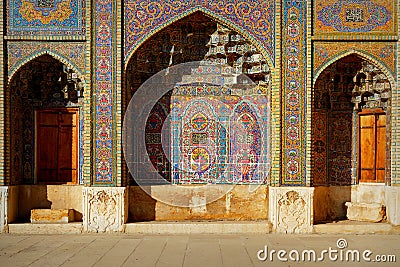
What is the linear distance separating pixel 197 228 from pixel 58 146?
321cm

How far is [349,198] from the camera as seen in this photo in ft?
34.3

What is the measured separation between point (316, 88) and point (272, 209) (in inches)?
95.5

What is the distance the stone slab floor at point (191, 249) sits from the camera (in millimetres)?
7004

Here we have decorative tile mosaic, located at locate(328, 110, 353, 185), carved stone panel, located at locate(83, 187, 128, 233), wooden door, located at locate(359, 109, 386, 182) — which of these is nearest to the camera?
carved stone panel, located at locate(83, 187, 128, 233)

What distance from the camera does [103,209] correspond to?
9.20 m

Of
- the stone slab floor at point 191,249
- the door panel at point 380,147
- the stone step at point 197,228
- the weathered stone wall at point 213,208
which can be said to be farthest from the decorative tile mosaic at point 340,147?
the stone step at point 197,228

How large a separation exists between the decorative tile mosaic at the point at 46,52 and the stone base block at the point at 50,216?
249 centimetres

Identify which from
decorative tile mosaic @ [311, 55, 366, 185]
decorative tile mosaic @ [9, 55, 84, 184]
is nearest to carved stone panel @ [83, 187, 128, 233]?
decorative tile mosaic @ [9, 55, 84, 184]

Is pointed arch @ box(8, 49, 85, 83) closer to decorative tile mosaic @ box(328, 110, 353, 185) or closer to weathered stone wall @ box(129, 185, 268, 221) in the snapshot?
weathered stone wall @ box(129, 185, 268, 221)

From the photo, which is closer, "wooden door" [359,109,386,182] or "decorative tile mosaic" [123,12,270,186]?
"wooden door" [359,109,386,182]

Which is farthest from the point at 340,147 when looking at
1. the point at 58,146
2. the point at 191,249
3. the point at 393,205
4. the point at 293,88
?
the point at 58,146

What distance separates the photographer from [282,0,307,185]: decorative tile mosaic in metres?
9.23

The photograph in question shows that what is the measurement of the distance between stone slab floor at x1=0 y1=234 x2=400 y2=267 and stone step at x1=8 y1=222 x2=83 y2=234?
194 mm

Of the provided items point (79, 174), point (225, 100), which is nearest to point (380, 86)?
point (225, 100)
